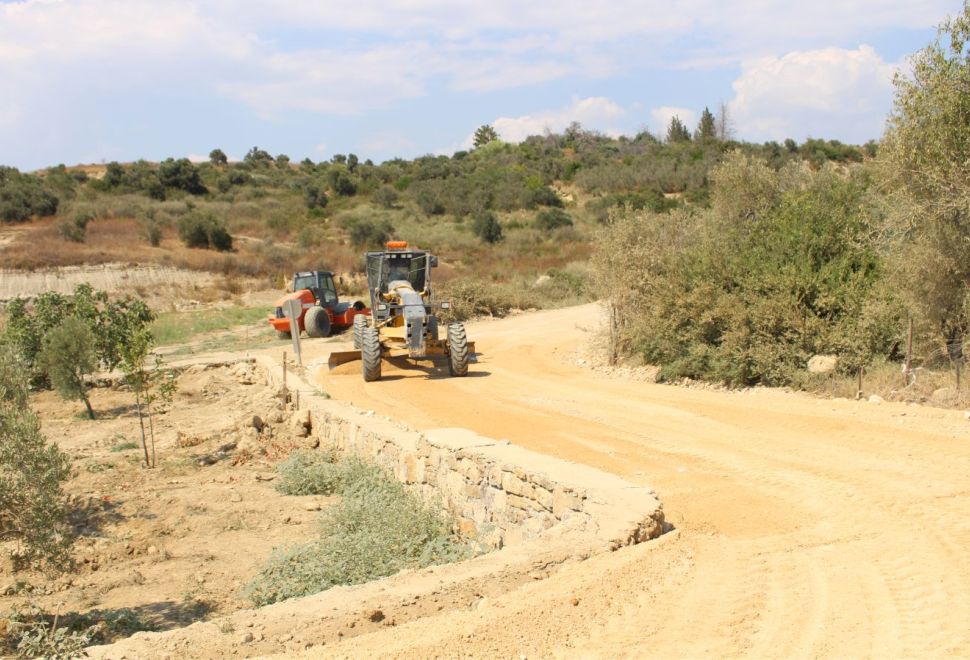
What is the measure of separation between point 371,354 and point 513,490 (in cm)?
1005

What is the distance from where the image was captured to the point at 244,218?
55.5 m

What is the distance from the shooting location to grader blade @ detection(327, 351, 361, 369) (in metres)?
19.7

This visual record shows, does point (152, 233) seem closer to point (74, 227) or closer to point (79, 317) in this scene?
point (74, 227)

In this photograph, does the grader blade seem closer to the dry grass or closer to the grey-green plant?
the grey-green plant

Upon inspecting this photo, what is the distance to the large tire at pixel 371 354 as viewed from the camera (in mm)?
17641

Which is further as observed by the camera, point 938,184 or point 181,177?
point 181,177

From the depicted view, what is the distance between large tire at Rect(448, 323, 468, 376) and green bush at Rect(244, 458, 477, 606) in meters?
8.32

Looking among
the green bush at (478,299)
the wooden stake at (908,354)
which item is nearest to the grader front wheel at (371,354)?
the wooden stake at (908,354)

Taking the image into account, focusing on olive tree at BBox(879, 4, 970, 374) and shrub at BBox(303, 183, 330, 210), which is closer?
olive tree at BBox(879, 4, 970, 374)

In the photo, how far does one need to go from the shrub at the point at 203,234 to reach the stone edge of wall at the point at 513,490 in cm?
3747

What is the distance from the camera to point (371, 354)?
57.9 feet

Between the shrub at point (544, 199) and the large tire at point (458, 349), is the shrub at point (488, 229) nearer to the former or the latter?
the shrub at point (544, 199)

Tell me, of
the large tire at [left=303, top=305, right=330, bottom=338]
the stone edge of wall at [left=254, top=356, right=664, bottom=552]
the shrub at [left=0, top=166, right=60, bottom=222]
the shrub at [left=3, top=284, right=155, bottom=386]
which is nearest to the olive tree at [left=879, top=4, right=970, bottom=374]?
the stone edge of wall at [left=254, top=356, right=664, bottom=552]

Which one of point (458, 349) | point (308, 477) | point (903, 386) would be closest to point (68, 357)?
point (458, 349)
